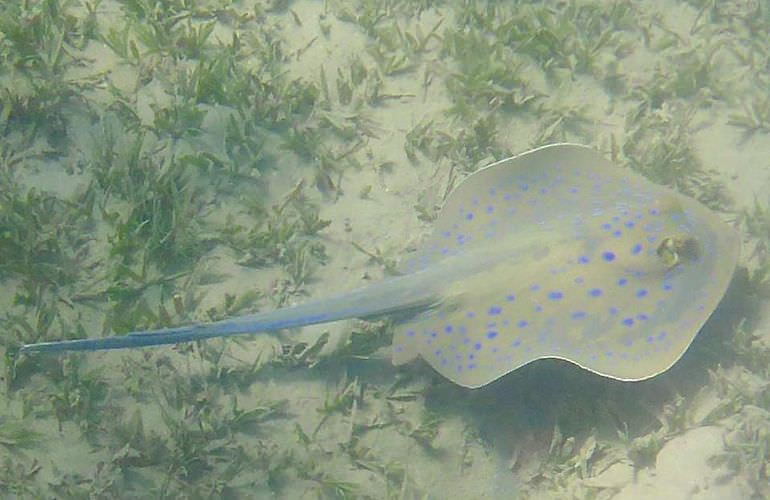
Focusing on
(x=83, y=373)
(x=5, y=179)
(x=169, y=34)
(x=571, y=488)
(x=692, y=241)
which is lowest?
(x=571, y=488)

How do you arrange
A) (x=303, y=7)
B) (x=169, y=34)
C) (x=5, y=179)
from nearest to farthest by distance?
1. (x=5, y=179)
2. (x=169, y=34)
3. (x=303, y=7)

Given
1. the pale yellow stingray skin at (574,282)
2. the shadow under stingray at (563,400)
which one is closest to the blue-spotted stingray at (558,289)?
the pale yellow stingray skin at (574,282)

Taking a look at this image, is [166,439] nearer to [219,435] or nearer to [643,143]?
[219,435]

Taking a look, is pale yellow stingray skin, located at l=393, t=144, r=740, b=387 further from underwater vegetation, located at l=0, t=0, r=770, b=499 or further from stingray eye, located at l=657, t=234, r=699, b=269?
underwater vegetation, located at l=0, t=0, r=770, b=499

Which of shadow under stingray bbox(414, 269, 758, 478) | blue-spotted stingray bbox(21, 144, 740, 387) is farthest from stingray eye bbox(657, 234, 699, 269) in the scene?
shadow under stingray bbox(414, 269, 758, 478)

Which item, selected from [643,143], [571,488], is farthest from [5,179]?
[643,143]

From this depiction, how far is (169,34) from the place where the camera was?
5.46 metres

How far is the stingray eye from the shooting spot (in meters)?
3.88

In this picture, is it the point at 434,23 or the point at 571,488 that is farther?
the point at 434,23

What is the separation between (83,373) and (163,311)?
596 mm

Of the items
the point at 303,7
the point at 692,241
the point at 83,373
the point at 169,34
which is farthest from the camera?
the point at 303,7

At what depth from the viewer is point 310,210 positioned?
4957 millimetres

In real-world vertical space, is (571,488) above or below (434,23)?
below

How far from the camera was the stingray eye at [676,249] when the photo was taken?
388 cm
